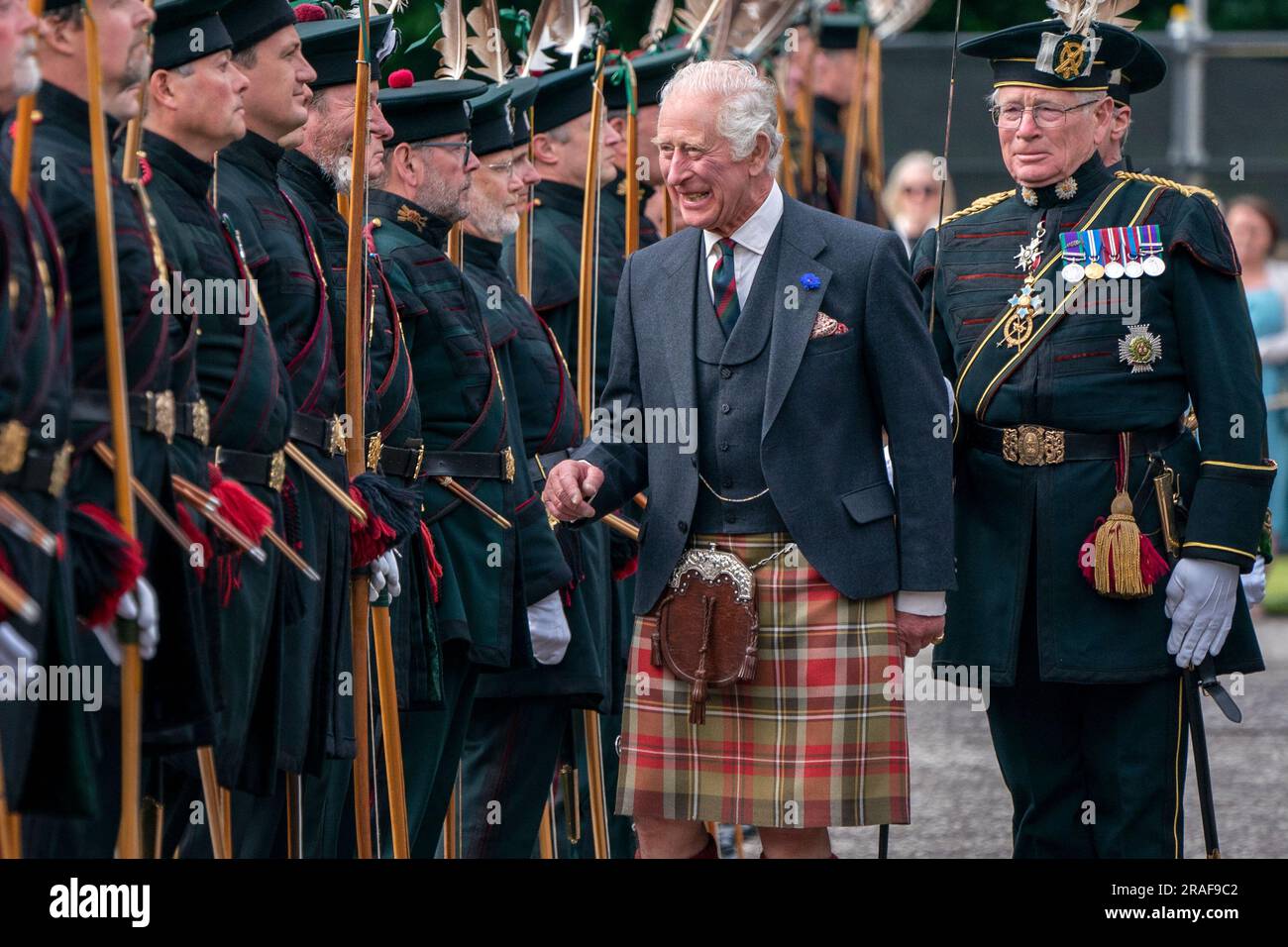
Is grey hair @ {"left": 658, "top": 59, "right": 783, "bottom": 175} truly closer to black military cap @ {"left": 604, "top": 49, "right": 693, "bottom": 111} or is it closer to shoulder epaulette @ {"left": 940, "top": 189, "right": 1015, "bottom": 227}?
shoulder epaulette @ {"left": 940, "top": 189, "right": 1015, "bottom": 227}

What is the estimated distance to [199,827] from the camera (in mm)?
4824

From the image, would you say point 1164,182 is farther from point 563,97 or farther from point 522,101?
point 563,97

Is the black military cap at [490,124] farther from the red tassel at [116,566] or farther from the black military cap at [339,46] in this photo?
the red tassel at [116,566]

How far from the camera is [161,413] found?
4129 millimetres

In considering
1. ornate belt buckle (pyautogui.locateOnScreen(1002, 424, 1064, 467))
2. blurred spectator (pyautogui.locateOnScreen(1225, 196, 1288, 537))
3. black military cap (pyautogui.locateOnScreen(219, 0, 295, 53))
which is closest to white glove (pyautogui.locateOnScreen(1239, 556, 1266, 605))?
ornate belt buckle (pyautogui.locateOnScreen(1002, 424, 1064, 467))

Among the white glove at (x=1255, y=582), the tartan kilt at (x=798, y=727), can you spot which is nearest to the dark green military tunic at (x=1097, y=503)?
the white glove at (x=1255, y=582)

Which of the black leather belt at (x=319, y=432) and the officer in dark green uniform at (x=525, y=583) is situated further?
the officer in dark green uniform at (x=525, y=583)

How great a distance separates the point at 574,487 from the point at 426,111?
1.29m

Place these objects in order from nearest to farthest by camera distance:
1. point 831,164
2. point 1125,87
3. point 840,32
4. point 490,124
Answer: point 1125,87
point 490,124
point 831,164
point 840,32

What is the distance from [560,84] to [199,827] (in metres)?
3.00

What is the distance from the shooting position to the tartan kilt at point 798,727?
494 centimetres

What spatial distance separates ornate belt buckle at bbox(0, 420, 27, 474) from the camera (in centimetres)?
359

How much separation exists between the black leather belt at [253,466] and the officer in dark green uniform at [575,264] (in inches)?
Result: 83.2

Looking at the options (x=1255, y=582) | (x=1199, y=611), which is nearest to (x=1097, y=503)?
(x=1199, y=611)
